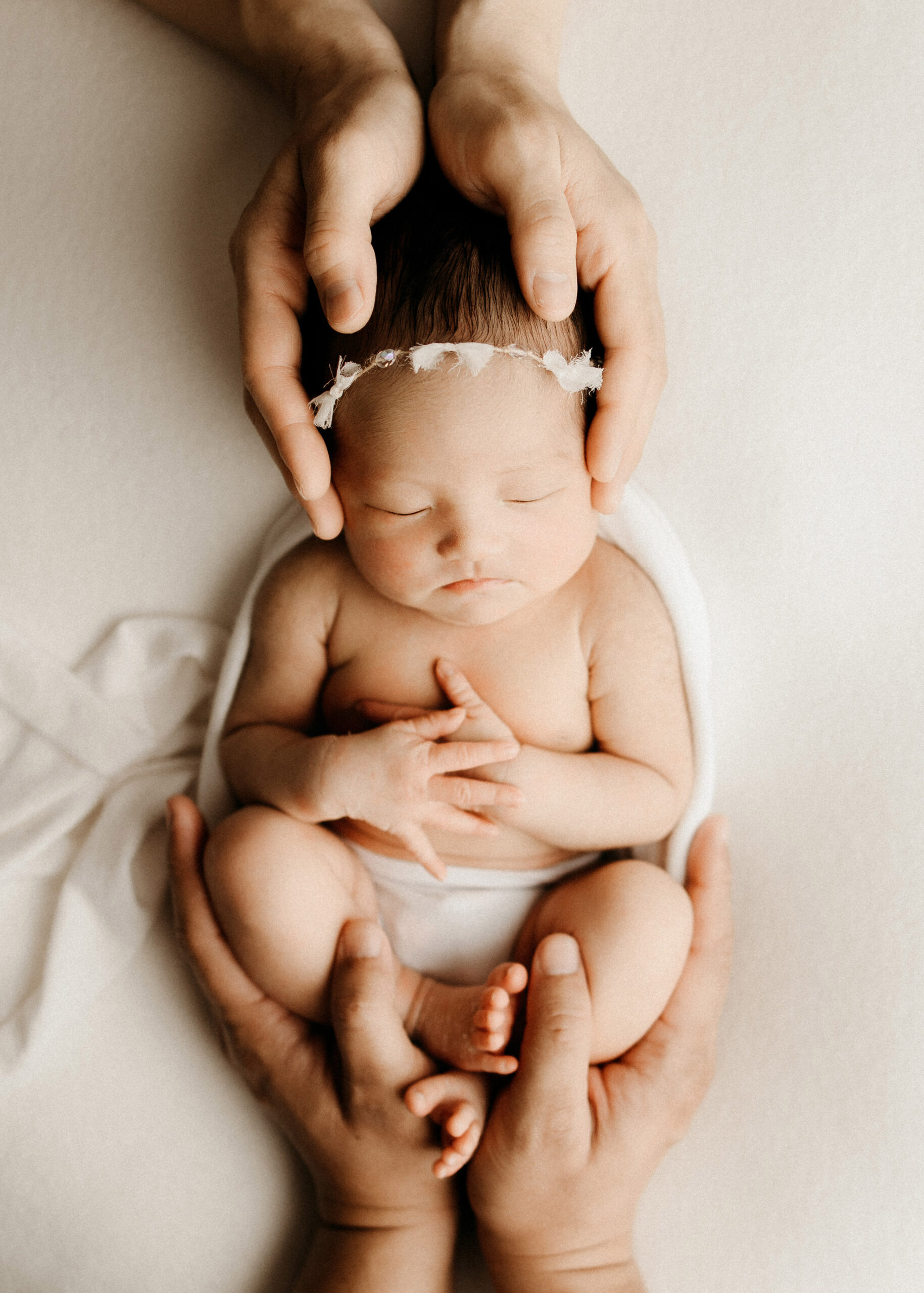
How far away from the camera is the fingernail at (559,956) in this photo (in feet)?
3.80

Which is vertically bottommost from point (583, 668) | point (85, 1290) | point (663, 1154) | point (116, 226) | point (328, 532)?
point (85, 1290)

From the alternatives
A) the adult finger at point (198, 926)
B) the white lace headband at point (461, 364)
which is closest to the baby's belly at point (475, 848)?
the adult finger at point (198, 926)

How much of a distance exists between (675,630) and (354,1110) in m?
0.74

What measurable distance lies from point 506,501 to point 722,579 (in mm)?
434

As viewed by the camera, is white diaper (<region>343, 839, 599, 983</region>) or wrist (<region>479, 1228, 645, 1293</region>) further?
white diaper (<region>343, 839, 599, 983</region>)

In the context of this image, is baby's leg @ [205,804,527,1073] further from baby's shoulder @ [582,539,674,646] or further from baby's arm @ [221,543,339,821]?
baby's shoulder @ [582,539,674,646]

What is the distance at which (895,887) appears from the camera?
1236 mm

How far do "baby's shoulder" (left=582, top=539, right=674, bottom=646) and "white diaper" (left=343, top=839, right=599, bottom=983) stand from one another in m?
0.36

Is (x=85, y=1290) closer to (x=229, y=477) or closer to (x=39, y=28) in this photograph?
(x=229, y=477)

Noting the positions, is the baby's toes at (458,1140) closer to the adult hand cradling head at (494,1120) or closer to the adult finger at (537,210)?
the adult hand cradling head at (494,1120)

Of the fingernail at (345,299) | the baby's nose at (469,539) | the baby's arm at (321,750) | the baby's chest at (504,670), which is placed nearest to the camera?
the fingernail at (345,299)

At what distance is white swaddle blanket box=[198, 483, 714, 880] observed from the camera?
1307 millimetres

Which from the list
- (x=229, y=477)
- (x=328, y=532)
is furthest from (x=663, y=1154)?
(x=229, y=477)

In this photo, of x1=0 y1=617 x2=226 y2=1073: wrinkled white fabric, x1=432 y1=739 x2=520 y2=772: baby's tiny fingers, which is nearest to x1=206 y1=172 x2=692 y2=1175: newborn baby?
x1=432 y1=739 x2=520 y2=772: baby's tiny fingers
